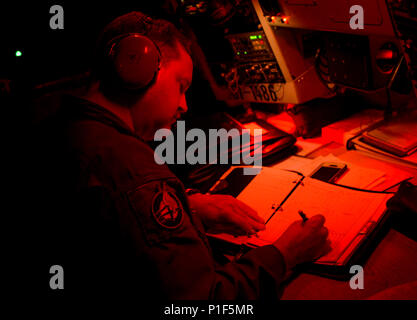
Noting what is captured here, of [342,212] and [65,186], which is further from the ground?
[65,186]

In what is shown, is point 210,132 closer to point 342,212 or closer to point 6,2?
point 342,212

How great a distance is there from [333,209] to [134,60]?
67 cm

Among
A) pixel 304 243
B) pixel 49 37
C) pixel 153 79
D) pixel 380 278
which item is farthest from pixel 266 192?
pixel 49 37

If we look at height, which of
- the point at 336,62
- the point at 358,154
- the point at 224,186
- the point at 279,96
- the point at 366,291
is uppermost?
the point at 336,62

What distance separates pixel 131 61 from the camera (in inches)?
29.0

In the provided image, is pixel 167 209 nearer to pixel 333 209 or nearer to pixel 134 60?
pixel 134 60

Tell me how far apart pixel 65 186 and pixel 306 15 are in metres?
1.02

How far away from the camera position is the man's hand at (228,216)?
94 centimetres

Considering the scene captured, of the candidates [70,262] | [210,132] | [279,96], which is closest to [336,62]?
[279,96]

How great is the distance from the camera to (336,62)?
→ 4.16ft

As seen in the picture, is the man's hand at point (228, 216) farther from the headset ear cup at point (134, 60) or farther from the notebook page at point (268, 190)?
the headset ear cup at point (134, 60)


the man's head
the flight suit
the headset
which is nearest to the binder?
the flight suit

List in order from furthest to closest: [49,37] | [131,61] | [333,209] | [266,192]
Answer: [49,37] < [266,192] < [333,209] < [131,61]

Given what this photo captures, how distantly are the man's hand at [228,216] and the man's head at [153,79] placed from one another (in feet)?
0.98
